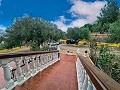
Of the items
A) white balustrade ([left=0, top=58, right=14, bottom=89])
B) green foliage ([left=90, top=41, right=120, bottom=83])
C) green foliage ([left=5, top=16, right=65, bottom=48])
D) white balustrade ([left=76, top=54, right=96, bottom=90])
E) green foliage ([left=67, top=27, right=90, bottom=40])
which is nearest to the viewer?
white balustrade ([left=76, top=54, right=96, bottom=90])

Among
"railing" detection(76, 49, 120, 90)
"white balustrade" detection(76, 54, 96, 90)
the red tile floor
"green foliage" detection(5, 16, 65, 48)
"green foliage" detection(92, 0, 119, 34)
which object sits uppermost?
"green foliage" detection(92, 0, 119, 34)

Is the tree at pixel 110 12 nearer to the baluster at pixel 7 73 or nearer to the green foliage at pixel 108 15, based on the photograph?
the green foliage at pixel 108 15

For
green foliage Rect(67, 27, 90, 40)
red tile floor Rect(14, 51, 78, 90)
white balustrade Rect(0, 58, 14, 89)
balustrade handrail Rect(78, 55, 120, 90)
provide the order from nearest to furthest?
balustrade handrail Rect(78, 55, 120, 90)
white balustrade Rect(0, 58, 14, 89)
red tile floor Rect(14, 51, 78, 90)
green foliage Rect(67, 27, 90, 40)

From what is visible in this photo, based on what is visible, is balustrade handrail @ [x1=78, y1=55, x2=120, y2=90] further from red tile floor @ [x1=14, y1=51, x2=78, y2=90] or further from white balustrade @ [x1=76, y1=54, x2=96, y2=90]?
red tile floor @ [x1=14, y1=51, x2=78, y2=90]

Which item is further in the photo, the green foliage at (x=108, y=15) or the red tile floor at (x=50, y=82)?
the green foliage at (x=108, y=15)

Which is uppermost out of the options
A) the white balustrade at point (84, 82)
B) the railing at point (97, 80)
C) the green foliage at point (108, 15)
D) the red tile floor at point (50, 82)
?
the green foliage at point (108, 15)

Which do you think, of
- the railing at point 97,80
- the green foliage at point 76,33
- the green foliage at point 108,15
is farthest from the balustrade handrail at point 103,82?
the green foliage at point 108,15

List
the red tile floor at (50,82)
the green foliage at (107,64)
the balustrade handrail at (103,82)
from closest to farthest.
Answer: the balustrade handrail at (103,82)
the red tile floor at (50,82)
the green foliage at (107,64)

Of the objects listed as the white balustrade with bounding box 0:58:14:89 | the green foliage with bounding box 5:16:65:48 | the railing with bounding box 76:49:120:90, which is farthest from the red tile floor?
the green foliage with bounding box 5:16:65:48

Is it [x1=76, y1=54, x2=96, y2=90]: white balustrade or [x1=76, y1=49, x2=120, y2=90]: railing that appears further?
[x1=76, y1=54, x2=96, y2=90]: white balustrade

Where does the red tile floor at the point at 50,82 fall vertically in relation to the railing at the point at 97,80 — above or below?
below

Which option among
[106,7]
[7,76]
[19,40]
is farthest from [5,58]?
[106,7]

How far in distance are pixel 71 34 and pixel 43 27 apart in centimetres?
1698

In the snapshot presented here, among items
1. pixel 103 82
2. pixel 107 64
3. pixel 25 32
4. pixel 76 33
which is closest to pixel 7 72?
pixel 103 82
